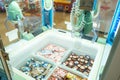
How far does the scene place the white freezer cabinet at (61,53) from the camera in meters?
1.38

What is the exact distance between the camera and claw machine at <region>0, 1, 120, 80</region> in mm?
1303

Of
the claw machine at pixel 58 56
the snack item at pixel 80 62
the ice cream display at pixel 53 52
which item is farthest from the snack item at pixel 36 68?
the snack item at pixel 80 62

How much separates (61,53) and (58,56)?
0.09 m

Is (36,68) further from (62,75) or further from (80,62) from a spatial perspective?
(80,62)

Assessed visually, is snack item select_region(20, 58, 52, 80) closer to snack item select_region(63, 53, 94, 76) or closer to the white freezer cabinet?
the white freezer cabinet

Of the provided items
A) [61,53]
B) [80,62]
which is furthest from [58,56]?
[80,62]

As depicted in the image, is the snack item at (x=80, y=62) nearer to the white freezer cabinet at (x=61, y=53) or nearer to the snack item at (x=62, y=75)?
the white freezer cabinet at (x=61, y=53)

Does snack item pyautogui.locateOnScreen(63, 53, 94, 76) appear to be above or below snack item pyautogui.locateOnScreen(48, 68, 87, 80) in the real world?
above

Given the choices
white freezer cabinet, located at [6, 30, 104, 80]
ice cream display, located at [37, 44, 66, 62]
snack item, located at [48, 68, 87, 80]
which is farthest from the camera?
ice cream display, located at [37, 44, 66, 62]

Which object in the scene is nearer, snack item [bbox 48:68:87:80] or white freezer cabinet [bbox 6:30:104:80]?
snack item [bbox 48:68:87:80]

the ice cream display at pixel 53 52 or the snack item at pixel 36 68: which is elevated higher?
the ice cream display at pixel 53 52

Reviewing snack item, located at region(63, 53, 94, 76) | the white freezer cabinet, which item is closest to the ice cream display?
the white freezer cabinet

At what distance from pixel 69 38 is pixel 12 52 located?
2.48 ft

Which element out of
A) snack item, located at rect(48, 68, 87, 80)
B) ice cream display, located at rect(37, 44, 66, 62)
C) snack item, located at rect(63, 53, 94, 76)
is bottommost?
snack item, located at rect(48, 68, 87, 80)
